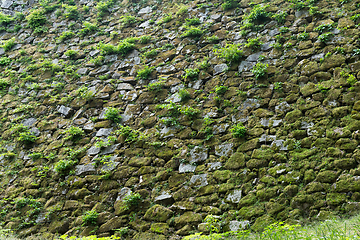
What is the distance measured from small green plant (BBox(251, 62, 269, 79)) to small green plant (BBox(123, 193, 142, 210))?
4613 mm

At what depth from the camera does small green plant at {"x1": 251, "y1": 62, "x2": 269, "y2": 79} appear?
658 centimetres

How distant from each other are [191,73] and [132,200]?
169 inches

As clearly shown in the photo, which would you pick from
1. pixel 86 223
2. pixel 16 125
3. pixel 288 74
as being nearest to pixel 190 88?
pixel 288 74

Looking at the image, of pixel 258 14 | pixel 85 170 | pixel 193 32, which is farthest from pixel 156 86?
pixel 258 14

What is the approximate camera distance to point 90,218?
5.80m

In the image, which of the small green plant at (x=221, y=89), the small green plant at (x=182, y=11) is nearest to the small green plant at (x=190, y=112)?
the small green plant at (x=221, y=89)

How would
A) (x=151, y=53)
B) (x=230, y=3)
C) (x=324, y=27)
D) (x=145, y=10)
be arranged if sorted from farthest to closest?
(x=145, y=10) → (x=151, y=53) → (x=230, y=3) → (x=324, y=27)

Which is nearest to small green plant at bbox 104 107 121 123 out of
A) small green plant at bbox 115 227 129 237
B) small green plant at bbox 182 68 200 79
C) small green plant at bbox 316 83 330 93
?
small green plant at bbox 182 68 200 79

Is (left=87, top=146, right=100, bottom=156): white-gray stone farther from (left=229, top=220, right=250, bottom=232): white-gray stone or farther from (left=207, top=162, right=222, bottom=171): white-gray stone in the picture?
(left=229, top=220, right=250, bottom=232): white-gray stone

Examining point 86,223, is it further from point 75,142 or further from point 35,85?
point 35,85

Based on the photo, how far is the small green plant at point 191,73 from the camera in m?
7.62

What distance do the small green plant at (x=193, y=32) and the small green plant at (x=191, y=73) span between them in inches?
69.3

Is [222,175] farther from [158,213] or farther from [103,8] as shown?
[103,8]

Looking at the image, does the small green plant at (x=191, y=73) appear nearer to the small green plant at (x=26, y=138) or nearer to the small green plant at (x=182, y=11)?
the small green plant at (x=182, y=11)
